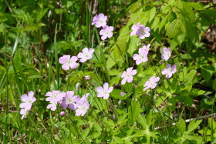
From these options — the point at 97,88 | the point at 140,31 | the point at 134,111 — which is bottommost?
the point at 134,111

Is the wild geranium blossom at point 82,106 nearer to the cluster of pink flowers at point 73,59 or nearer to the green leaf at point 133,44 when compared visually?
the cluster of pink flowers at point 73,59

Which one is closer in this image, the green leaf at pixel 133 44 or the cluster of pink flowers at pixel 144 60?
the cluster of pink flowers at pixel 144 60

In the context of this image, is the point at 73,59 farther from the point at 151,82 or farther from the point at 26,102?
the point at 151,82

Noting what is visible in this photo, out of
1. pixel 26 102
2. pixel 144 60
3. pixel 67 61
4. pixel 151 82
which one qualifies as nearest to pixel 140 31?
pixel 144 60

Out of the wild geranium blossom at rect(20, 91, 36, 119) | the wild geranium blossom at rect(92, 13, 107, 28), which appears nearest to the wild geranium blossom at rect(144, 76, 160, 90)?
the wild geranium blossom at rect(92, 13, 107, 28)

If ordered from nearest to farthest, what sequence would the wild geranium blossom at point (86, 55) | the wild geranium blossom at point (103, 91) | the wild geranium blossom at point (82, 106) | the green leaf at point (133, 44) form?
the wild geranium blossom at point (82, 106), the wild geranium blossom at point (103, 91), the wild geranium blossom at point (86, 55), the green leaf at point (133, 44)

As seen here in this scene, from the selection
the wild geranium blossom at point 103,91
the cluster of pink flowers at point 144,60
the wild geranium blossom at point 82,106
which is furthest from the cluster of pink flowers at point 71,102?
the cluster of pink flowers at point 144,60

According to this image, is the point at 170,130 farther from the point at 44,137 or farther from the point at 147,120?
the point at 44,137

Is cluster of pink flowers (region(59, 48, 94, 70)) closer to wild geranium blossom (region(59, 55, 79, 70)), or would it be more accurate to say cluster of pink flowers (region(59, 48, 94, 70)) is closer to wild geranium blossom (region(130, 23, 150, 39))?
wild geranium blossom (region(59, 55, 79, 70))
